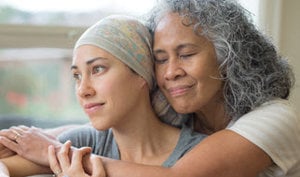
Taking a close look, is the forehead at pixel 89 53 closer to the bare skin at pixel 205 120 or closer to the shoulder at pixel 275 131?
the bare skin at pixel 205 120

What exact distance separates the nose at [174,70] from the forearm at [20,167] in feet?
1.59

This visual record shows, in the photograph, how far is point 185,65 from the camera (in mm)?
1414

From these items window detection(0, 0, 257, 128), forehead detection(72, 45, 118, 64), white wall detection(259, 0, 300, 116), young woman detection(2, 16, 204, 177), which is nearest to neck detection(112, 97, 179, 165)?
young woman detection(2, 16, 204, 177)

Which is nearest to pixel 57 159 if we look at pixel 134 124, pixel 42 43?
pixel 134 124

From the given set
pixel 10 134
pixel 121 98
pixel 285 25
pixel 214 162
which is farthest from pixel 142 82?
pixel 285 25

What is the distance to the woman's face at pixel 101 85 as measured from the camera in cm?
137

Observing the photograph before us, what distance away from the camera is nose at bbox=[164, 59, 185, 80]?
1.41 m

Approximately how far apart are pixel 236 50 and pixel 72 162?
598 millimetres

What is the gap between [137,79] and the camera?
1.45 meters

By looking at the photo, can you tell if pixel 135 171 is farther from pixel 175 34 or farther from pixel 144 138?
pixel 175 34

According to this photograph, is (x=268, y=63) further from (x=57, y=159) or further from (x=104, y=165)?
(x=57, y=159)

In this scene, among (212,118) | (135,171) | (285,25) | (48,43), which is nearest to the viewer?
(135,171)

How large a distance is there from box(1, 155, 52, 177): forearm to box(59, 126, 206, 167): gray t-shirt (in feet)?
0.52

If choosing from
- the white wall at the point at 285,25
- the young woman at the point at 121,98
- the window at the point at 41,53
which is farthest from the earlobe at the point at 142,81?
the white wall at the point at 285,25
